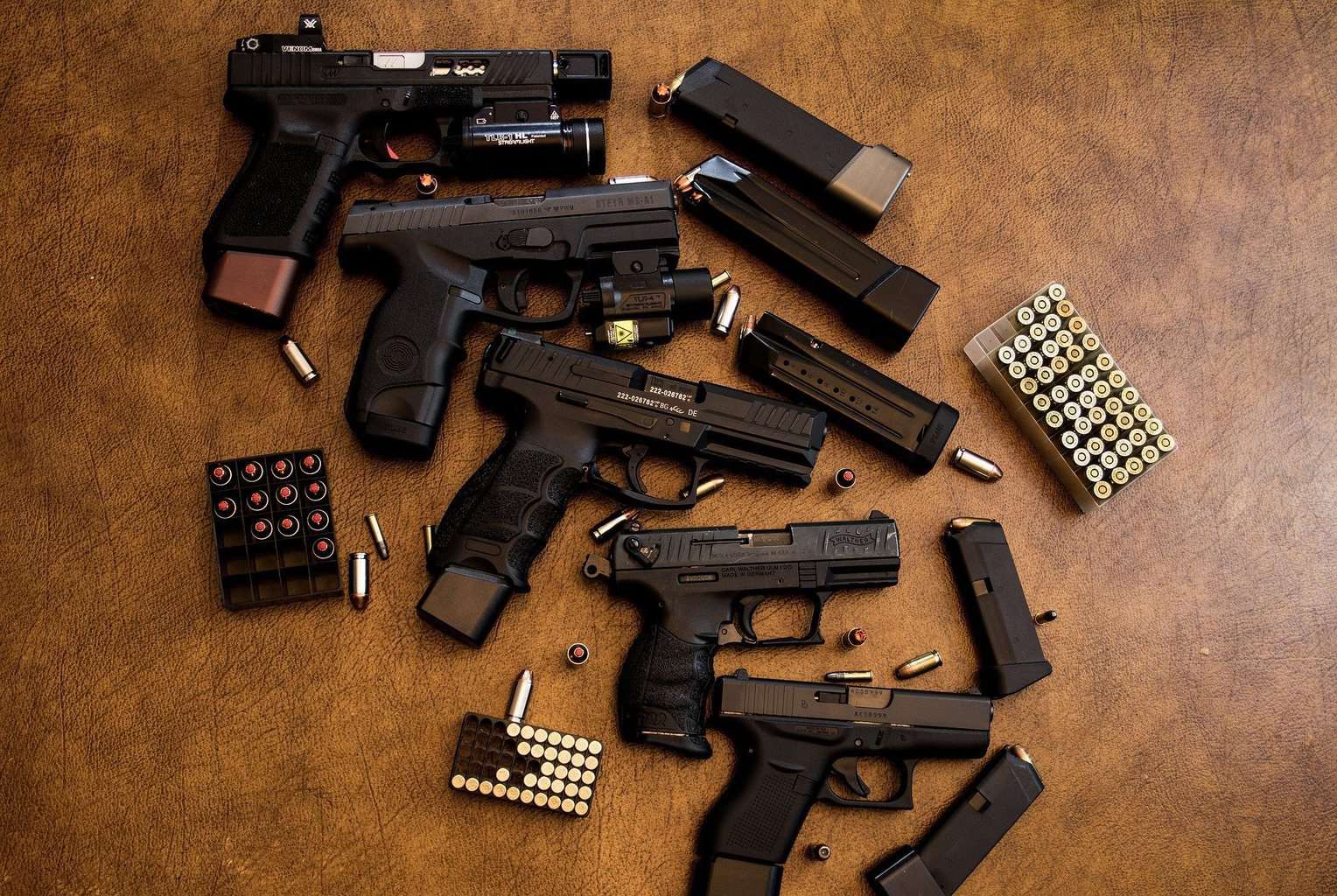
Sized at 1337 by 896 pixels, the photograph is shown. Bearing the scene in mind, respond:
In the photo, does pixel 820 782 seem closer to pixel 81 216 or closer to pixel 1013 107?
pixel 1013 107

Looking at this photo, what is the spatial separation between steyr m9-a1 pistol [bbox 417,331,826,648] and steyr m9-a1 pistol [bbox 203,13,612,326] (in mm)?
802

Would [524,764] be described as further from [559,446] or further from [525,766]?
[559,446]

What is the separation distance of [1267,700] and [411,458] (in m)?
3.58

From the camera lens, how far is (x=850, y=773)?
A: 11.0 ft

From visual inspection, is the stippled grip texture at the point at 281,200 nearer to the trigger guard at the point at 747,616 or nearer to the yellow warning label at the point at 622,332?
the yellow warning label at the point at 622,332

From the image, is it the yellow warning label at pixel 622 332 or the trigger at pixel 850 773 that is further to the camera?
the yellow warning label at pixel 622 332

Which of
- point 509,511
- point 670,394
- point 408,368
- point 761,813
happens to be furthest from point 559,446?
point 761,813

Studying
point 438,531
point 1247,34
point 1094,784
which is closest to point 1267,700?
point 1094,784

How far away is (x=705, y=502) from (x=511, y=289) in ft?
3.64

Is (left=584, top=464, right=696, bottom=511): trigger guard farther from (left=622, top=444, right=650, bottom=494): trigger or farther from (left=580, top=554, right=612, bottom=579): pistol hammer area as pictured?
(left=580, top=554, right=612, bottom=579): pistol hammer area

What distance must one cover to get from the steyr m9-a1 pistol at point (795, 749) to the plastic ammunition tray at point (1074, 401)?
1.03 metres

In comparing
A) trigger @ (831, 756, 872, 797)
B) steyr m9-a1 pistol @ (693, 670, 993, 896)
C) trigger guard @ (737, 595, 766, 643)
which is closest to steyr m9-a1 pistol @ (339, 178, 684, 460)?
trigger guard @ (737, 595, 766, 643)

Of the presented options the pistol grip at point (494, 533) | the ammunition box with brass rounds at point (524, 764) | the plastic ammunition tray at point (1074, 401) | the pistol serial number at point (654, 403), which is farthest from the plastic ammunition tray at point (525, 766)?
the plastic ammunition tray at point (1074, 401)

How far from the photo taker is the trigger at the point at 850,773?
3.35 meters
